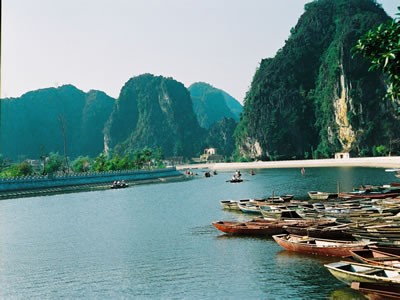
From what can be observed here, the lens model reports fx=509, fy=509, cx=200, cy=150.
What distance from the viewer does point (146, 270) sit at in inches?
1059

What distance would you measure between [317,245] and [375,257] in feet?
15.2

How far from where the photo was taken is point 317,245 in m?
26.5

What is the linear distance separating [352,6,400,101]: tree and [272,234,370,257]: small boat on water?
10410mm

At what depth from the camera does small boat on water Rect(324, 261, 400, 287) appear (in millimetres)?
18000

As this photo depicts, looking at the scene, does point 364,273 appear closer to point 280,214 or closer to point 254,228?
point 254,228

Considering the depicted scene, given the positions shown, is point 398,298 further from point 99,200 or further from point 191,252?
point 99,200

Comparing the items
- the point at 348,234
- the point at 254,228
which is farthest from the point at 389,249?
the point at 254,228

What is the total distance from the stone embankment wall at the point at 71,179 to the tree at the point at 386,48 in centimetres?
7405

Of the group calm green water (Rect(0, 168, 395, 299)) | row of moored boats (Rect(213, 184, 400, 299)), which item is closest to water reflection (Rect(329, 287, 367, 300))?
calm green water (Rect(0, 168, 395, 299))

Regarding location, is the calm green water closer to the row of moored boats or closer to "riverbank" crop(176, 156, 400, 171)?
the row of moored boats

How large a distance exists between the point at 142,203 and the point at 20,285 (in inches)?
1566

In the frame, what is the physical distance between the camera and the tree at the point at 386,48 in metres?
15.8

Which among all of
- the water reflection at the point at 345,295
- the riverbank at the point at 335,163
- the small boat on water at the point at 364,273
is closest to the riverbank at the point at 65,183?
the riverbank at the point at 335,163

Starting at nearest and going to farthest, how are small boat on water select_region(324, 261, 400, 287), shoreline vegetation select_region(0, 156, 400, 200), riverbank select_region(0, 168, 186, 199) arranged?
small boat on water select_region(324, 261, 400, 287) < riverbank select_region(0, 168, 186, 199) < shoreline vegetation select_region(0, 156, 400, 200)
